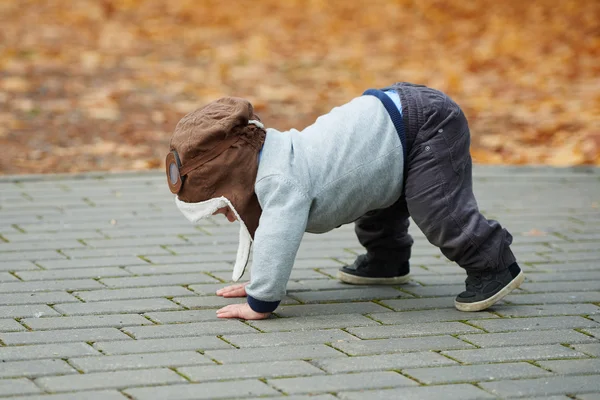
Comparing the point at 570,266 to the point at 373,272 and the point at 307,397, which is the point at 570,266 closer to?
the point at 373,272

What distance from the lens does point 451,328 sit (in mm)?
3373

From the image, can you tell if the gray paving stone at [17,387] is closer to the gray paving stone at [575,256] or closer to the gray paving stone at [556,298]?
the gray paving stone at [556,298]

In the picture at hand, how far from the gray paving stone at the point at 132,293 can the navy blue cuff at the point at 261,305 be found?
1.37ft

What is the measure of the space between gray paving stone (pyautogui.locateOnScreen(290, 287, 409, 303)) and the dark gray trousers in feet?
1.29

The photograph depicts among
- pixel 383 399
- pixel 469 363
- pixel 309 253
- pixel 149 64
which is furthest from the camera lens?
pixel 149 64

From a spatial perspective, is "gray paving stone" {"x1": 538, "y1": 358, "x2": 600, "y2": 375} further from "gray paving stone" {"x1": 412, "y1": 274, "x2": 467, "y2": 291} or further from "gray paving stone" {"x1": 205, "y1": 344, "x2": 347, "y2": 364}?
"gray paving stone" {"x1": 412, "y1": 274, "x2": 467, "y2": 291}

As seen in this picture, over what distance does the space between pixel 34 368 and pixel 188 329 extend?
599 mm

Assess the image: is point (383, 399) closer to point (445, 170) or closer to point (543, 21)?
point (445, 170)

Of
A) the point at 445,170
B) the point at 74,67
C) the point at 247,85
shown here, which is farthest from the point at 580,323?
the point at 74,67

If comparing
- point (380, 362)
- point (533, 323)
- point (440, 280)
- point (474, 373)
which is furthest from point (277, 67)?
point (474, 373)

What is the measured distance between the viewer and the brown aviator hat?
3.30m

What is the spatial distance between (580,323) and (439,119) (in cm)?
91

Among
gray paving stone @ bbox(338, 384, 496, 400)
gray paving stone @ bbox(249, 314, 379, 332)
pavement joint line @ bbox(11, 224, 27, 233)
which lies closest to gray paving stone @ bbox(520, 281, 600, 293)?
gray paving stone @ bbox(249, 314, 379, 332)

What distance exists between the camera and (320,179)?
3.42 m
